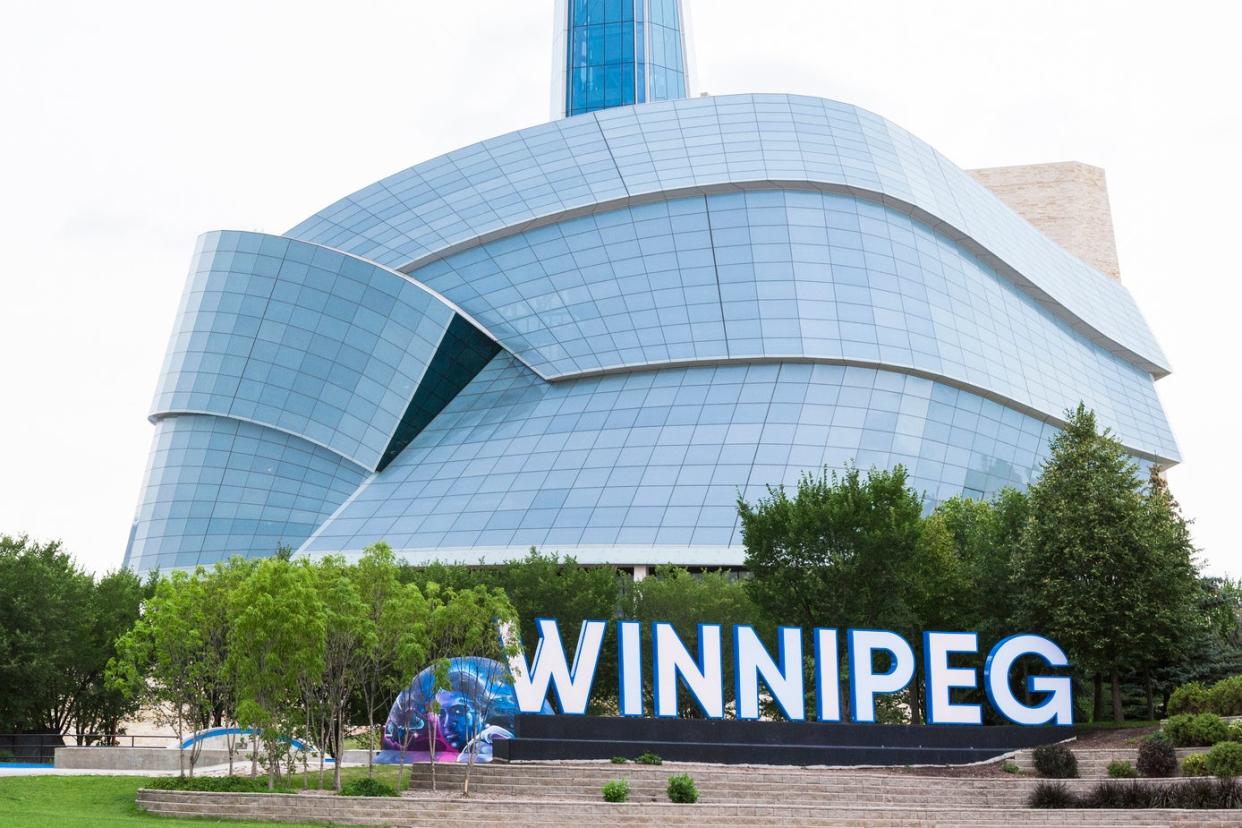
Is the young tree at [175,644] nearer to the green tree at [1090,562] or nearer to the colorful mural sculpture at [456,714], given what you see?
the colorful mural sculpture at [456,714]

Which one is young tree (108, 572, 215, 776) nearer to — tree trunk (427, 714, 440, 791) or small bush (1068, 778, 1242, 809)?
tree trunk (427, 714, 440, 791)

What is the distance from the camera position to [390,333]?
234ft

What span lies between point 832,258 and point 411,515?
24.5m

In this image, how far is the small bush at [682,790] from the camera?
29.5 meters

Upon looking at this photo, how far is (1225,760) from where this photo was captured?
31422mm

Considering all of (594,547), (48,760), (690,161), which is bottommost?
(48,760)

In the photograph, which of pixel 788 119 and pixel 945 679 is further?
pixel 788 119

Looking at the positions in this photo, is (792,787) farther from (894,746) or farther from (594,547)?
(594,547)

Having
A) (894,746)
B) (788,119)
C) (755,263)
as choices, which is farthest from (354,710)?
(788,119)

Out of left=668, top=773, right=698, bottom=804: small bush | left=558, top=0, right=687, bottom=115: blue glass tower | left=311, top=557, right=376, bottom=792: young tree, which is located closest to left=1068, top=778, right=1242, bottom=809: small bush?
left=668, top=773, right=698, bottom=804: small bush

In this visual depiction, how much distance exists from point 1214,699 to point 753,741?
511 inches

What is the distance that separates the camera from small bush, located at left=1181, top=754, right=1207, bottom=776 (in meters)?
31.9

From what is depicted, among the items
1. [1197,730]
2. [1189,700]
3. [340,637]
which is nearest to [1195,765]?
[1197,730]

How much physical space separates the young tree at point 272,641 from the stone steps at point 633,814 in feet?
12.8
